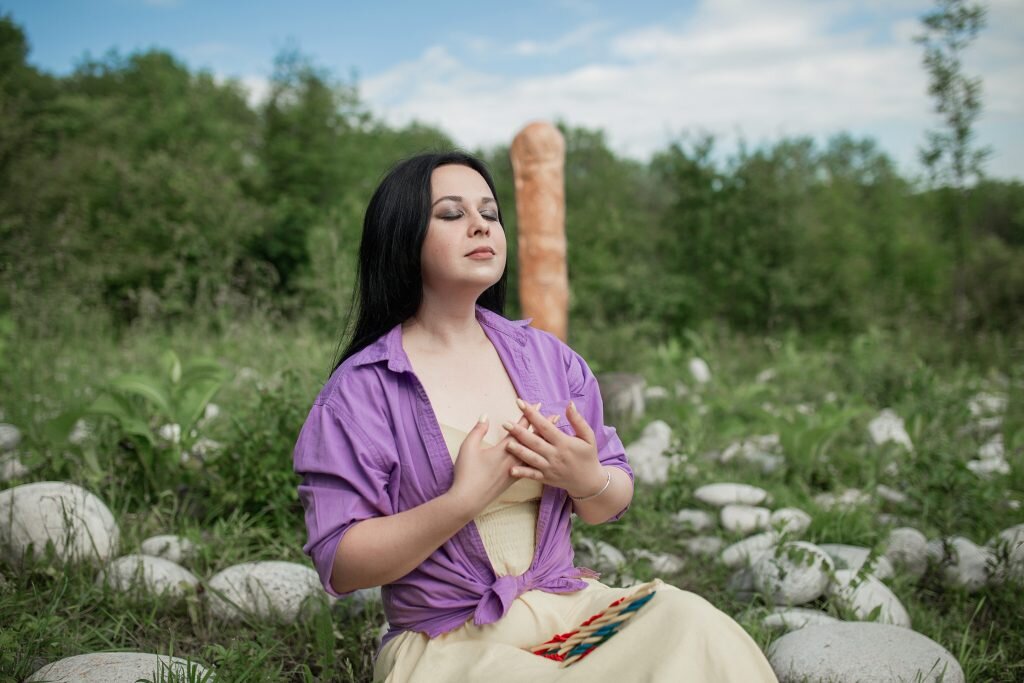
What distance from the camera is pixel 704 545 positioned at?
141 inches

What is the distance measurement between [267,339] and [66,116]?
16687mm

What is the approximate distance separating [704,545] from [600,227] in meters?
9.95

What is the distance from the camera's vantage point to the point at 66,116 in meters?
17.8

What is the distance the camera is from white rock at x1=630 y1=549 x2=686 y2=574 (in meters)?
3.31

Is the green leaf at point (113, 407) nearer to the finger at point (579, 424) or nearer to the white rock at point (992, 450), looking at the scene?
the finger at point (579, 424)

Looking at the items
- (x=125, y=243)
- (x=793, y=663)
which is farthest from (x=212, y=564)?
(x=125, y=243)

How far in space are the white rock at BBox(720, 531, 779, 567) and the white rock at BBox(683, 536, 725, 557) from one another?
8cm

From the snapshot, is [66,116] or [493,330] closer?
[493,330]

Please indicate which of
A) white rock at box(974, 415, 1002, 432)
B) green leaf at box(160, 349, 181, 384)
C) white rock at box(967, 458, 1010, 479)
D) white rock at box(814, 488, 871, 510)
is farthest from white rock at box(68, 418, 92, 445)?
white rock at box(974, 415, 1002, 432)

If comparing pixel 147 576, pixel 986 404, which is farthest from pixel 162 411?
pixel 986 404

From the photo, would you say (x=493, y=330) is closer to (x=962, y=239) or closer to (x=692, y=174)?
(x=962, y=239)

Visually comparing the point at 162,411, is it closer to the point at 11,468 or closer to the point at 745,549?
the point at 11,468

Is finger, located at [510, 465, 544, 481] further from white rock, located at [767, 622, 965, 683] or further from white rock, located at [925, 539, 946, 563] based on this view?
white rock, located at [925, 539, 946, 563]

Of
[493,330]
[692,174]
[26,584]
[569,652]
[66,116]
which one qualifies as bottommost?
[26,584]
